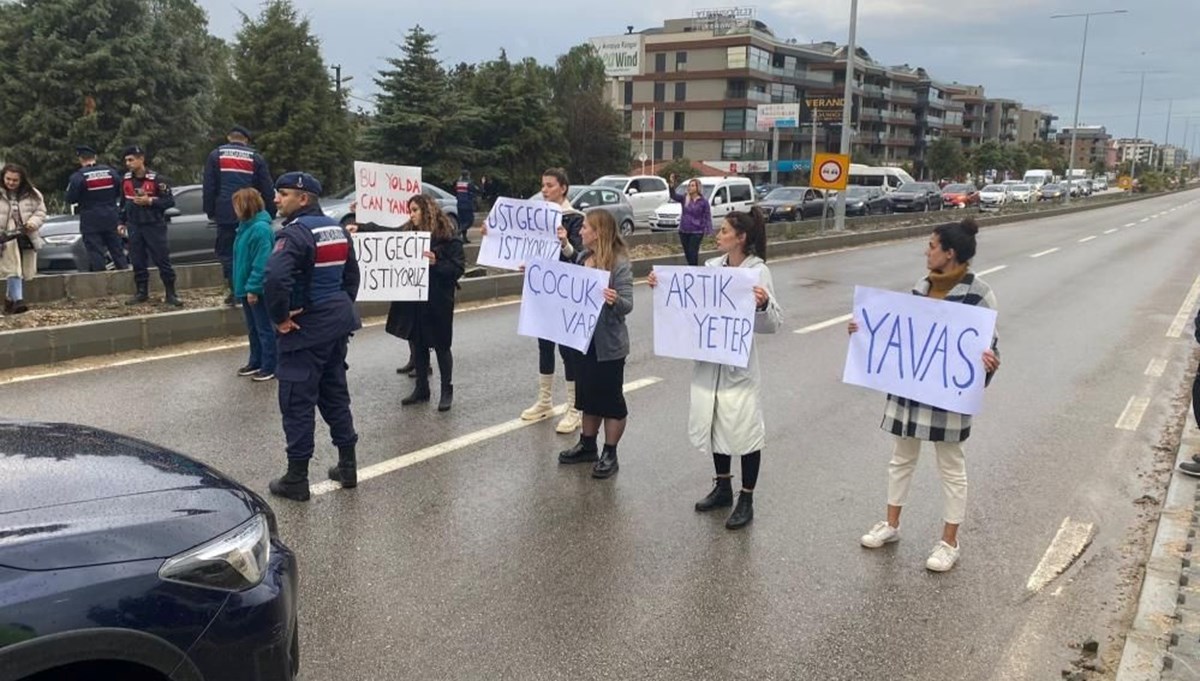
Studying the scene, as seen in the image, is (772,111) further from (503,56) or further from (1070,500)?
(1070,500)

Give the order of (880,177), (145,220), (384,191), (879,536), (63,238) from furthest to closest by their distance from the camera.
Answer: (880,177)
(63,238)
(145,220)
(384,191)
(879,536)

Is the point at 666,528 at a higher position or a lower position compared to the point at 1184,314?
higher

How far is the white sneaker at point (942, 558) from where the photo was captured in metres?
4.64

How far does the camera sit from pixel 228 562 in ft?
8.43

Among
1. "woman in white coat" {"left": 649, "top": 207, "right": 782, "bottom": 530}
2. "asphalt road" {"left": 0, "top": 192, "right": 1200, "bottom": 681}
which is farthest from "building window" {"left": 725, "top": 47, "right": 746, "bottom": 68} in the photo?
"woman in white coat" {"left": 649, "top": 207, "right": 782, "bottom": 530}

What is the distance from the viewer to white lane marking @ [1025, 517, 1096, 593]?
4.62 metres

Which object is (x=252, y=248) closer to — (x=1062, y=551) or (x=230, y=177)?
(x=230, y=177)

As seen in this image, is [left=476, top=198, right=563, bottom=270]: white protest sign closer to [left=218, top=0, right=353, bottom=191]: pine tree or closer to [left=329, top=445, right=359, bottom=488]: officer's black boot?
[left=329, top=445, right=359, bottom=488]: officer's black boot

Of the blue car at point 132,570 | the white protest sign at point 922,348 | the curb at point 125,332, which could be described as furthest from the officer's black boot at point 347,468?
the curb at point 125,332

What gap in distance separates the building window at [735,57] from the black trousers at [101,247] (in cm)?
7957

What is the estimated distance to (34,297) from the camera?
10391 mm

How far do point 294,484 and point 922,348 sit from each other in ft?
11.8

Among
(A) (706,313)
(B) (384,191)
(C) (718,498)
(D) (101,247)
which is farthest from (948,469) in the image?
(D) (101,247)

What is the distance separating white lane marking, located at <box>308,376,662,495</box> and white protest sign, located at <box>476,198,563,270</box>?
4.27 feet
